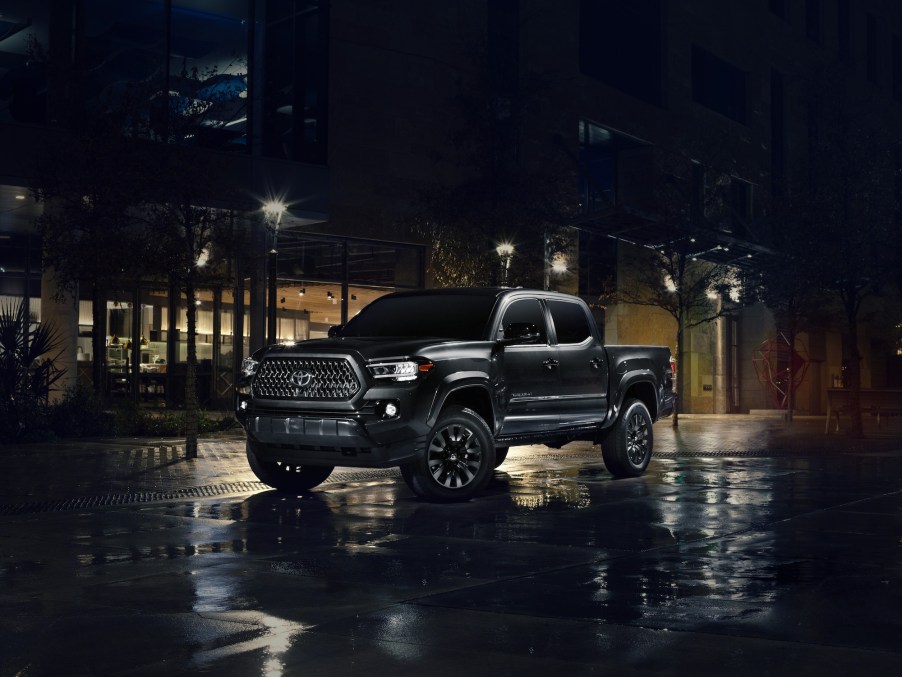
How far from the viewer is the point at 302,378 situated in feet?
42.3

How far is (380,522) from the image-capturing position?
11578mm

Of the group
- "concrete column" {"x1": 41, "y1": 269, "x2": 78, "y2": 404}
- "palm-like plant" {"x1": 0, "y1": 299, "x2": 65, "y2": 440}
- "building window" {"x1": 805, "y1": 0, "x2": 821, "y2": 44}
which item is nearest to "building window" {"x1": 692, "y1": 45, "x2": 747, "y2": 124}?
"building window" {"x1": 805, "y1": 0, "x2": 821, "y2": 44}

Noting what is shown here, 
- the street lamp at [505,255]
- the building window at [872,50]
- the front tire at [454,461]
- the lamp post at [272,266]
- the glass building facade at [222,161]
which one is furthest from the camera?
the building window at [872,50]

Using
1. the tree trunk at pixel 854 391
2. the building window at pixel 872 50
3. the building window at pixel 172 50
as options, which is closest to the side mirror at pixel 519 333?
the building window at pixel 172 50

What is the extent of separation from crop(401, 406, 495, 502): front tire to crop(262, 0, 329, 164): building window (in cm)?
1989

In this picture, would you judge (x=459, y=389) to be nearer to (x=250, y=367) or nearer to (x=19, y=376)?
(x=250, y=367)

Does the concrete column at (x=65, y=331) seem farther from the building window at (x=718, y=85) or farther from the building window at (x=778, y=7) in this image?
the building window at (x=778, y=7)

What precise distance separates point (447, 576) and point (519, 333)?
17.8 ft

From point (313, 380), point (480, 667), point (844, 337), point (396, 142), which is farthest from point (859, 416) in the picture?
point (844, 337)

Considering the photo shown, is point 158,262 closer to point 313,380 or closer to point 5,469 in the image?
point 5,469

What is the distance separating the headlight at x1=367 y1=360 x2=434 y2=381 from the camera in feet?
41.4

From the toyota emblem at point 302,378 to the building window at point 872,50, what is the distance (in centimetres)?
5203

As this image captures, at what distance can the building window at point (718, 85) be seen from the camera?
46.9m

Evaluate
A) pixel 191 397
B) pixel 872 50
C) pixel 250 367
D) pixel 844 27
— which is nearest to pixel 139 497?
pixel 250 367
